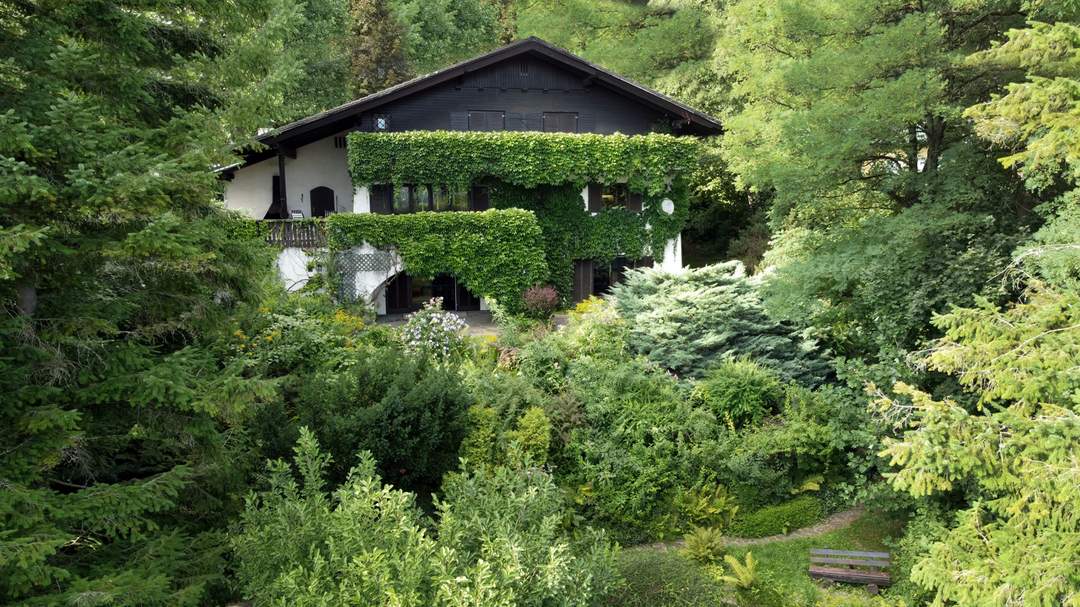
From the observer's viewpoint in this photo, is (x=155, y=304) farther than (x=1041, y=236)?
No

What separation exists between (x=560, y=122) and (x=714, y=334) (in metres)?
10.7

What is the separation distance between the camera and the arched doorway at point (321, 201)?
24.4 meters

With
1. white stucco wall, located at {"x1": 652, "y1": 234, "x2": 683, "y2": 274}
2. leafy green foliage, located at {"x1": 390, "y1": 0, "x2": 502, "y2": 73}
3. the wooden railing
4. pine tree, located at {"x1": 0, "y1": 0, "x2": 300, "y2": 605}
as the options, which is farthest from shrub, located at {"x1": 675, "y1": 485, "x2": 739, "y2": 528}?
leafy green foliage, located at {"x1": 390, "y1": 0, "x2": 502, "y2": 73}

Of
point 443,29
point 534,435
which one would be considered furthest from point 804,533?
point 443,29

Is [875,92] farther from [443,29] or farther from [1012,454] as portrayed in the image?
[443,29]

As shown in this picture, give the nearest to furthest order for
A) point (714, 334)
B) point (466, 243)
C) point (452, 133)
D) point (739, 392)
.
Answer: point (739, 392), point (714, 334), point (466, 243), point (452, 133)

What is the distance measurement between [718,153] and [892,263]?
15474 mm

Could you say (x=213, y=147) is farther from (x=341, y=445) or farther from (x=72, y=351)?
(x=341, y=445)

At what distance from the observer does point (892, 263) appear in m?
12.2

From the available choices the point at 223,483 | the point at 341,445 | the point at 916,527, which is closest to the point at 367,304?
the point at 341,445

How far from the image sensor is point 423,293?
939 inches

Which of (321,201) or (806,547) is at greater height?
(321,201)

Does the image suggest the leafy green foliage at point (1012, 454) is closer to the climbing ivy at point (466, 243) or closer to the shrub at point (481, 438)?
the shrub at point (481, 438)

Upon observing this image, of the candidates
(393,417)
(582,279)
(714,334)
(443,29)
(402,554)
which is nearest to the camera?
(402,554)
